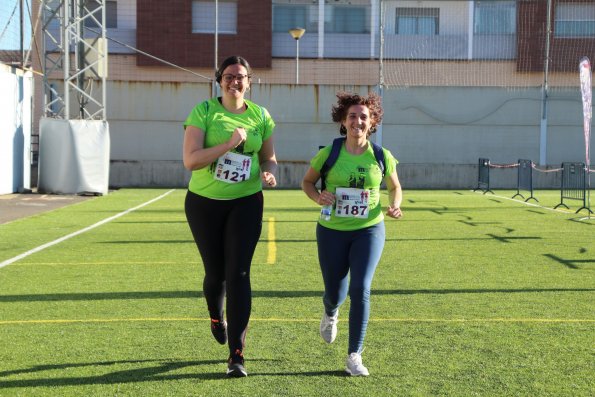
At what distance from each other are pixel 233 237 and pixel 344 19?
130ft

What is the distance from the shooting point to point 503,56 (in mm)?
41344

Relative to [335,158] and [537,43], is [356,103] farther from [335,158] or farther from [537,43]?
[537,43]

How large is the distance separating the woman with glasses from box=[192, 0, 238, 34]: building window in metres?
39.0

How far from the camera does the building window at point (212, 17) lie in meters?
44.0

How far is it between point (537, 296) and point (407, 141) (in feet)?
83.5

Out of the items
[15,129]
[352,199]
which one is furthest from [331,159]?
[15,129]

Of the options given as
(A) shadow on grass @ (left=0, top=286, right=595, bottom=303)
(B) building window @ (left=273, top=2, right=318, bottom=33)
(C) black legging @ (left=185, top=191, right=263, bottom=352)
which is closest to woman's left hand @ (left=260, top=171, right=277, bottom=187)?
(C) black legging @ (left=185, top=191, right=263, bottom=352)

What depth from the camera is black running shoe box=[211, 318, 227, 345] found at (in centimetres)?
627

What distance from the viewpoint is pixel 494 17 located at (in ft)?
138

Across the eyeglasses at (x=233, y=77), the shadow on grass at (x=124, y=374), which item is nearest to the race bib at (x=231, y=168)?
the eyeglasses at (x=233, y=77)

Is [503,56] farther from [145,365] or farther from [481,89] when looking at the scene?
[145,365]

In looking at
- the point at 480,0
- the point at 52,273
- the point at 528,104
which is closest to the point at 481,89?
the point at 528,104

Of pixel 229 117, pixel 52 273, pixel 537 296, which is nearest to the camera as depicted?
pixel 229 117

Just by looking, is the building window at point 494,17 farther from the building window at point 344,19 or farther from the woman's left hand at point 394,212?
the woman's left hand at point 394,212
